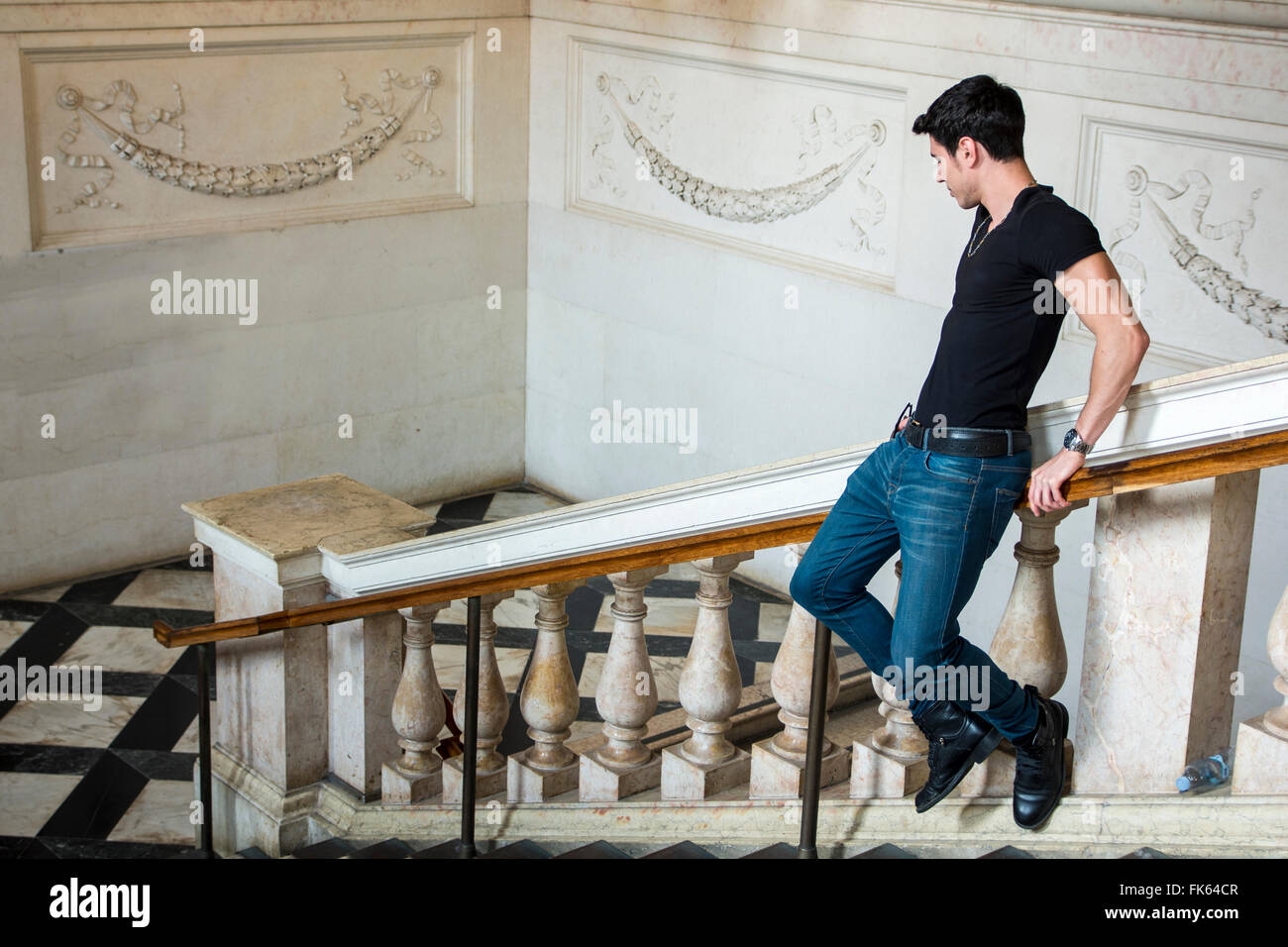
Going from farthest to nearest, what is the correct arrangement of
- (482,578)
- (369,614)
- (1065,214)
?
(369,614) < (482,578) < (1065,214)

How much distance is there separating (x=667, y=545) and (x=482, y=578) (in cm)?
52

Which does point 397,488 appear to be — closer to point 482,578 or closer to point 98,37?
point 98,37

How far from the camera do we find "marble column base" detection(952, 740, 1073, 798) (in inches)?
106

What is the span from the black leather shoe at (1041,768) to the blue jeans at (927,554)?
1.0 inches

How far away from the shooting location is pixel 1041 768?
2.55m

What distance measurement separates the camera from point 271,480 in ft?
24.6

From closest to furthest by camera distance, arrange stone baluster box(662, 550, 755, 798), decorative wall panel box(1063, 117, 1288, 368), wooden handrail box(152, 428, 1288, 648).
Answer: wooden handrail box(152, 428, 1288, 648), stone baluster box(662, 550, 755, 798), decorative wall panel box(1063, 117, 1288, 368)

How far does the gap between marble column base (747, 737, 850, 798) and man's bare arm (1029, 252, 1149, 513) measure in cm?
83

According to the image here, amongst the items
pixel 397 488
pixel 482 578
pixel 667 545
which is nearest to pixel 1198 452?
pixel 667 545

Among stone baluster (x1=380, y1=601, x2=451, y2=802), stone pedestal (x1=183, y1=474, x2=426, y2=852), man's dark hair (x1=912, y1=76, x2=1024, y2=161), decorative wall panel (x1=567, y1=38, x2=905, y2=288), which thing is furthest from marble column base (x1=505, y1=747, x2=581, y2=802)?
decorative wall panel (x1=567, y1=38, x2=905, y2=288)

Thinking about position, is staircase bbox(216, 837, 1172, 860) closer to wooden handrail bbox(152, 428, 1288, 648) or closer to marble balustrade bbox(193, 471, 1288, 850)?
marble balustrade bbox(193, 471, 1288, 850)

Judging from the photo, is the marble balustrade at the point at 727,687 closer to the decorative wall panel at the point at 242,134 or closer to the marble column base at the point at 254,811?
the marble column base at the point at 254,811

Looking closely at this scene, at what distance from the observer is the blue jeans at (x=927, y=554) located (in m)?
2.47

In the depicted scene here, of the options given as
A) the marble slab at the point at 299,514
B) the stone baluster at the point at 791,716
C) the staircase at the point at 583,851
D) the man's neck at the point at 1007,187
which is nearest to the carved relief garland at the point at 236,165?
the marble slab at the point at 299,514
